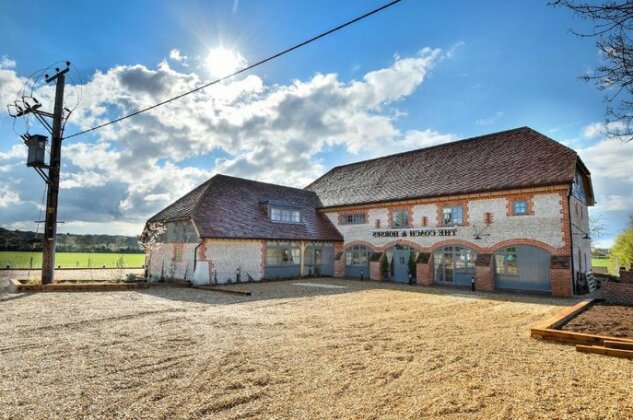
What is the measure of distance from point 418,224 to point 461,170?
4079mm

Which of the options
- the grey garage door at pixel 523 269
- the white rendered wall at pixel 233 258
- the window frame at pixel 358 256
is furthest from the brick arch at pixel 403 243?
the white rendered wall at pixel 233 258

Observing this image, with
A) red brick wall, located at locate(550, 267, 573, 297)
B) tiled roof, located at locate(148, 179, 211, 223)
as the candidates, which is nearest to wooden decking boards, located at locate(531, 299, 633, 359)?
red brick wall, located at locate(550, 267, 573, 297)

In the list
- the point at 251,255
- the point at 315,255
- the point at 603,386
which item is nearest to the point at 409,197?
the point at 315,255

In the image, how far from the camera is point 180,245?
67.0 ft

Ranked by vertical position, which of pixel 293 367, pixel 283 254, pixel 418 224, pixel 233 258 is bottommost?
pixel 293 367

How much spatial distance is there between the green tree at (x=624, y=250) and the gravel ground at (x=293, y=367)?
20141 millimetres

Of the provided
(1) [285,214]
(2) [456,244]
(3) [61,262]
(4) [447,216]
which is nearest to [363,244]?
(1) [285,214]

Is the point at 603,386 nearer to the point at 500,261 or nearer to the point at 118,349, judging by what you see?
the point at 118,349

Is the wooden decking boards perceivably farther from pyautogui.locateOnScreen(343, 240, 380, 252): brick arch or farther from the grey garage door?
pyautogui.locateOnScreen(343, 240, 380, 252): brick arch

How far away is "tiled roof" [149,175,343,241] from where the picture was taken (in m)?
20.0

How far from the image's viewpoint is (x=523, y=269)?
17.3m

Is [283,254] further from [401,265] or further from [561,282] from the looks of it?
[561,282]

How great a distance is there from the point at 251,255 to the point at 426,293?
32.2 ft

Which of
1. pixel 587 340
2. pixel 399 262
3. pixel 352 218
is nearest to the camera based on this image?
pixel 587 340
